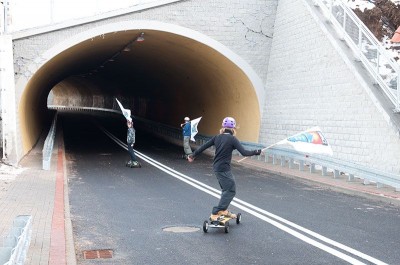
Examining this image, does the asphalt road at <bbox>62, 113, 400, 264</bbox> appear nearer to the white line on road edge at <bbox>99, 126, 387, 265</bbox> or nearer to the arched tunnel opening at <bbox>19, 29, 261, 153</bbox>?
the white line on road edge at <bbox>99, 126, 387, 265</bbox>

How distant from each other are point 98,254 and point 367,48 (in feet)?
39.2

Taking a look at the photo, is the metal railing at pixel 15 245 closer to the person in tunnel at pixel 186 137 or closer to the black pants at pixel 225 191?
the black pants at pixel 225 191

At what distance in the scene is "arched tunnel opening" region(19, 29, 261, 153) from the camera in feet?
74.7

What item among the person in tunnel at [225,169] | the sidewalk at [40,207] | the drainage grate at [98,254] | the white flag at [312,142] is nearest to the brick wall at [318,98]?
the white flag at [312,142]

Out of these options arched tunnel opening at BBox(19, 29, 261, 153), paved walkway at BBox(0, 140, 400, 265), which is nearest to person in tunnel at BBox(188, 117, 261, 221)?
paved walkway at BBox(0, 140, 400, 265)

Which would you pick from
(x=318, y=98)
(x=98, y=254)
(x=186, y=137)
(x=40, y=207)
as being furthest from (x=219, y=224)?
(x=186, y=137)

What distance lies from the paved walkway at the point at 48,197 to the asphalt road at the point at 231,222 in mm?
273

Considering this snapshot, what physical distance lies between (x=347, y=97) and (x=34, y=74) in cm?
1140

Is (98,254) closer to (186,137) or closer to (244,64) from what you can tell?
(186,137)

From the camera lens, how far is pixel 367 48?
16344 mm

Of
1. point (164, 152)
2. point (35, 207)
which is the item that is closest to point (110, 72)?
point (164, 152)

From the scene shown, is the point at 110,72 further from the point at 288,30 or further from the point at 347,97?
the point at 347,97

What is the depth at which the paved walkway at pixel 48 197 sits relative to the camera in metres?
7.12

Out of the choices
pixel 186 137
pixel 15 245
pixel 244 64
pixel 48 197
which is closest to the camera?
pixel 15 245
